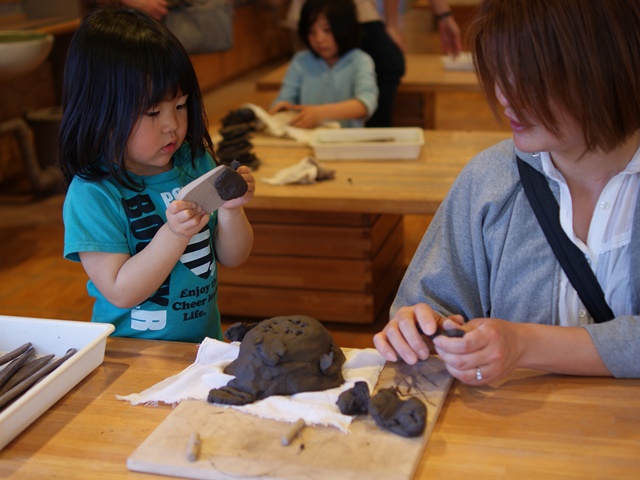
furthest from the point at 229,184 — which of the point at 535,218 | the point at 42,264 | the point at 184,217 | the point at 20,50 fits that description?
the point at 20,50

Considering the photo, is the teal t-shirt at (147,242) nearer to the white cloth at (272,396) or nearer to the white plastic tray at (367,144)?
the white cloth at (272,396)

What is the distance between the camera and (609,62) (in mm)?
1110

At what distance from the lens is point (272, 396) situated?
42.1 inches

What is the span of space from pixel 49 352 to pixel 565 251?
81 centimetres

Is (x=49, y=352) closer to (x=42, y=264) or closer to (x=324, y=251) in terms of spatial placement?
(x=324, y=251)

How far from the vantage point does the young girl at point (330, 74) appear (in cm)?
318

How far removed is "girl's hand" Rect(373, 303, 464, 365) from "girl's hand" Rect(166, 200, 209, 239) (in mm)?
345

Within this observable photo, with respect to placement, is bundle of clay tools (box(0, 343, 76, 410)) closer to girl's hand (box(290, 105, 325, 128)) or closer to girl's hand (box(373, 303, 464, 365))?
girl's hand (box(373, 303, 464, 365))

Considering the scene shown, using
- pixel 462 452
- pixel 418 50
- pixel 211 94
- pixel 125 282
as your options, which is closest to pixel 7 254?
pixel 125 282

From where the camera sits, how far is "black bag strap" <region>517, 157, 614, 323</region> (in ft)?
4.08

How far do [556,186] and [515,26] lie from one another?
0.28 m

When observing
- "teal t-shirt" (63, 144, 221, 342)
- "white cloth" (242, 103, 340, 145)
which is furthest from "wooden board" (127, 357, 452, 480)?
"white cloth" (242, 103, 340, 145)

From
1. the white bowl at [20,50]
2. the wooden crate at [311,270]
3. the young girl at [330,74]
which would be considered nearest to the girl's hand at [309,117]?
the young girl at [330,74]

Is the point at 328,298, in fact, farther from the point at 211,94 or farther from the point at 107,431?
the point at 211,94
